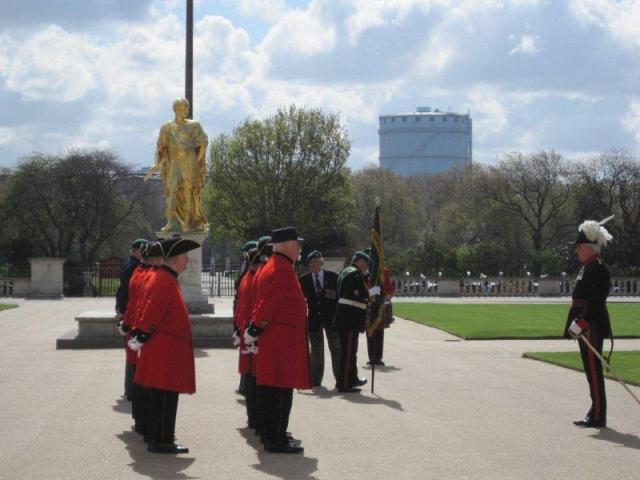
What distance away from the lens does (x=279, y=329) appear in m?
10.4

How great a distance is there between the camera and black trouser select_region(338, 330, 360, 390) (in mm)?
14789

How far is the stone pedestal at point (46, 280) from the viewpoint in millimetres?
44219

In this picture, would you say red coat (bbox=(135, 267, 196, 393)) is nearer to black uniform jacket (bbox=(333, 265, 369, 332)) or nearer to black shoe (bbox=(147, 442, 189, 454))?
black shoe (bbox=(147, 442, 189, 454))

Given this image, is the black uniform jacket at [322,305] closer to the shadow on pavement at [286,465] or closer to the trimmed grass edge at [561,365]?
the trimmed grass edge at [561,365]

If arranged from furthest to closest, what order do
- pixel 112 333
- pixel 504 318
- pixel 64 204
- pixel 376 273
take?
pixel 64 204
pixel 504 318
pixel 112 333
pixel 376 273

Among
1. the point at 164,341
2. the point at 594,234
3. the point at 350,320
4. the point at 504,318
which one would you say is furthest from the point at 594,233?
the point at 504,318

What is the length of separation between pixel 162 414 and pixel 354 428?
2.28 meters

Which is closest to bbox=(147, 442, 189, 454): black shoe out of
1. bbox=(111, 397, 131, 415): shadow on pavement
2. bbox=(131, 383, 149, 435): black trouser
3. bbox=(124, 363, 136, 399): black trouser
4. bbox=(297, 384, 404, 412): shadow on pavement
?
bbox=(131, 383, 149, 435): black trouser

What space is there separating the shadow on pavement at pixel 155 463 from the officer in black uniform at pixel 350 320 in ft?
14.7

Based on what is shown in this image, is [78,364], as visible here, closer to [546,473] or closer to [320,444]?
[320,444]

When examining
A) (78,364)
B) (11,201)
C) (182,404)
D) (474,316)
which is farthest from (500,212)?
(182,404)

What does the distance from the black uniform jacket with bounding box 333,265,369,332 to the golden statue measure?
8.99 m

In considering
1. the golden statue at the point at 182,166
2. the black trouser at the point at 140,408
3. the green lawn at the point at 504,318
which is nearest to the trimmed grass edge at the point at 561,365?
the green lawn at the point at 504,318

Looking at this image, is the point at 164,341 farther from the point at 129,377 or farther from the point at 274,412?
the point at 129,377
